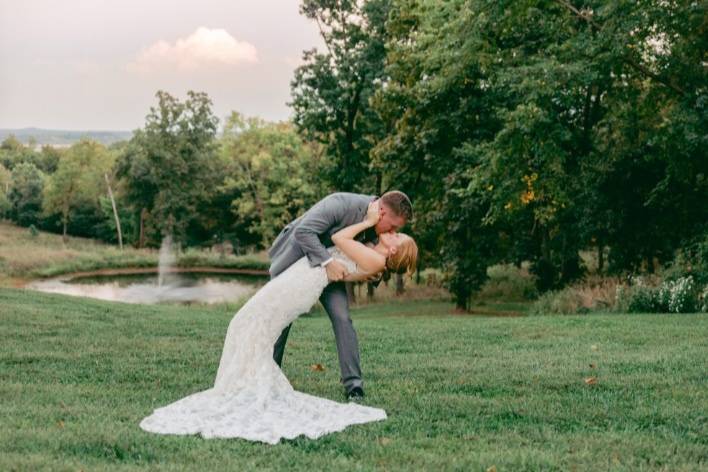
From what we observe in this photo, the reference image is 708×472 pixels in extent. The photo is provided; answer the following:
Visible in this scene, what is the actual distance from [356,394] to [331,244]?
137 centimetres

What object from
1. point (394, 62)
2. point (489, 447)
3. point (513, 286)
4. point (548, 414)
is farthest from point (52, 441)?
point (513, 286)

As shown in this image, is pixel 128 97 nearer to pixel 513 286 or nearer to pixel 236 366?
pixel 513 286

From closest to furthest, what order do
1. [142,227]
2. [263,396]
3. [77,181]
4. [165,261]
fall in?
[263,396], [165,261], [77,181], [142,227]

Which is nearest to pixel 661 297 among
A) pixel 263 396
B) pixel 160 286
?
pixel 263 396

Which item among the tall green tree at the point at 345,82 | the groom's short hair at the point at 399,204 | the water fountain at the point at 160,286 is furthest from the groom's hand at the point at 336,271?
the water fountain at the point at 160,286

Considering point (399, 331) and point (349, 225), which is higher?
point (349, 225)

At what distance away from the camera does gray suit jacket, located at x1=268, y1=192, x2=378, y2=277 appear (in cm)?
680

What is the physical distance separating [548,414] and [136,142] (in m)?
60.8

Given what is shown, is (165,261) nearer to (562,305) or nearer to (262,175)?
(262,175)

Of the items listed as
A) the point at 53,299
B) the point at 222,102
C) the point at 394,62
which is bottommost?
the point at 53,299

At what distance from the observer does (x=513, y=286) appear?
32750 mm

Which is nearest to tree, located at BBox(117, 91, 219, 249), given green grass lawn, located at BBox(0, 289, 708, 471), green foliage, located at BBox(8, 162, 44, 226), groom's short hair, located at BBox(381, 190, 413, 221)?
green foliage, located at BBox(8, 162, 44, 226)

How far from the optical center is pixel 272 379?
639 centimetres

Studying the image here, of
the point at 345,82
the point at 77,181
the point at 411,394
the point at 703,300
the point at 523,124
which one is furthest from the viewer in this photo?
the point at 77,181
